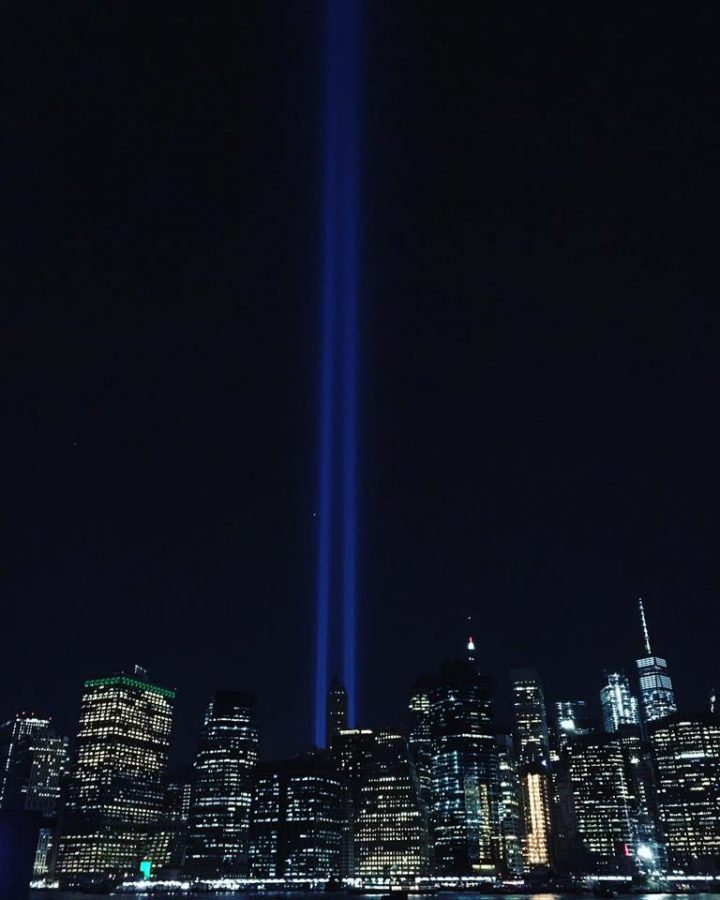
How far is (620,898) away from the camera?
197 metres

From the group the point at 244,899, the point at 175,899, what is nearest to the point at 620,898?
the point at 244,899

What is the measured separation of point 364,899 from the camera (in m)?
199

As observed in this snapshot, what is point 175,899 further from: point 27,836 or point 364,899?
point 27,836

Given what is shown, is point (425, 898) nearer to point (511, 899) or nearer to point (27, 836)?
point (511, 899)

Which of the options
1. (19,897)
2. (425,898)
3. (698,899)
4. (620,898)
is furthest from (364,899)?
(19,897)

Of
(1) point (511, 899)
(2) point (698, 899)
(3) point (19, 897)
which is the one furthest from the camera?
(1) point (511, 899)

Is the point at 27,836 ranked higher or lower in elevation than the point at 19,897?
higher

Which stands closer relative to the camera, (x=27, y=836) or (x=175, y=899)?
(x=27, y=836)

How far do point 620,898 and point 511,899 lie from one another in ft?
88.1

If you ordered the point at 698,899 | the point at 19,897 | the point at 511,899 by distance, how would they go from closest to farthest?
the point at 19,897 < the point at 698,899 < the point at 511,899

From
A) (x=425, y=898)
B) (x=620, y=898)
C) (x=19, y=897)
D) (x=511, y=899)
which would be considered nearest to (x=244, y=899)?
(x=425, y=898)

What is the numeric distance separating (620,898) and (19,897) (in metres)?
199

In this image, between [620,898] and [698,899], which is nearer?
[698,899]

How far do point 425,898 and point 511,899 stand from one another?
1971cm
